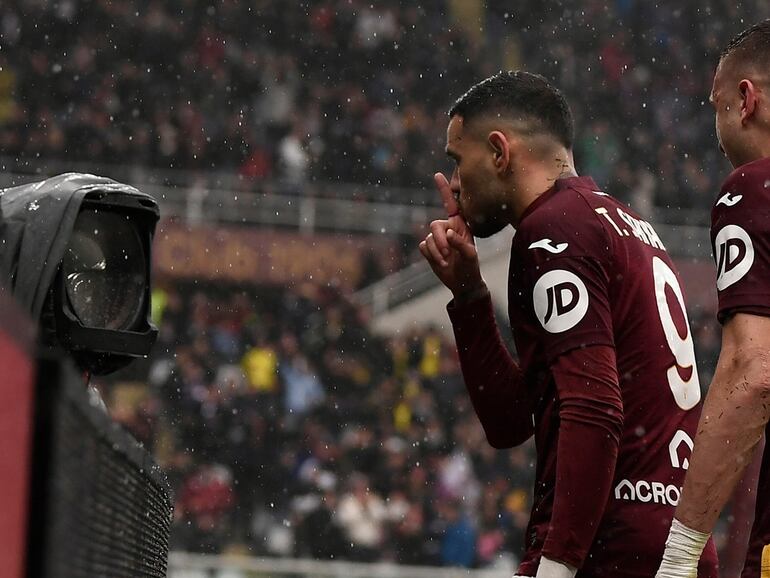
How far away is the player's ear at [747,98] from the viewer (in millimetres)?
2851

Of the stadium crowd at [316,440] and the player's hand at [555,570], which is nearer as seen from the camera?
the player's hand at [555,570]

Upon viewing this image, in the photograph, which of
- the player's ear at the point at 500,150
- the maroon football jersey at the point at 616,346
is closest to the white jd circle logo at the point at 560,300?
the maroon football jersey at the point at 616,346

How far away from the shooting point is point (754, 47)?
2.90 m

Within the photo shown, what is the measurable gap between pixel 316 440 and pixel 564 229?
36.8 feet

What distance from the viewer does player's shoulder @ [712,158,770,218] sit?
263cm

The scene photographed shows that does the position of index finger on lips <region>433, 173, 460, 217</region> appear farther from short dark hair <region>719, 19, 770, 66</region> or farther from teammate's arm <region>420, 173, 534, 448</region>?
short dark hair <region>719, 19, 770, 66</region>

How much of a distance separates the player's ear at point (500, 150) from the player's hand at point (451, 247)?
0.39 ft

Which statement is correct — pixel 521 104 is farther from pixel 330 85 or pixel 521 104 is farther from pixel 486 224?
pixel 330 85

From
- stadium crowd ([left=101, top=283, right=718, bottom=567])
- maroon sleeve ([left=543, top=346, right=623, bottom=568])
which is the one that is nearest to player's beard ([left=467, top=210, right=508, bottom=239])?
maroon sleeve ([left=543, top=346, right=623, bottom=568])

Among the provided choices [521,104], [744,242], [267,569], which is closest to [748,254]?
[744,242]

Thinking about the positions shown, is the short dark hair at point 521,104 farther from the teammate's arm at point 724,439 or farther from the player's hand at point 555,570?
the player's hand at point 555,570

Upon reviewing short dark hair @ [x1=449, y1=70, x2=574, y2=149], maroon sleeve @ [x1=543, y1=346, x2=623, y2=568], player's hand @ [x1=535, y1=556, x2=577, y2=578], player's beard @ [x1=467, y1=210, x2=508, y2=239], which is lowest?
player's hand @ [x1=535, y1=556, x2=577, y2=578]

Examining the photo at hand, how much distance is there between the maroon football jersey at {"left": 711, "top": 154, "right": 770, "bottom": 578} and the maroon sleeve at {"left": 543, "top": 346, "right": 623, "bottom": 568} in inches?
10.5

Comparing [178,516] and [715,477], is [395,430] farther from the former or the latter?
[715,477]
